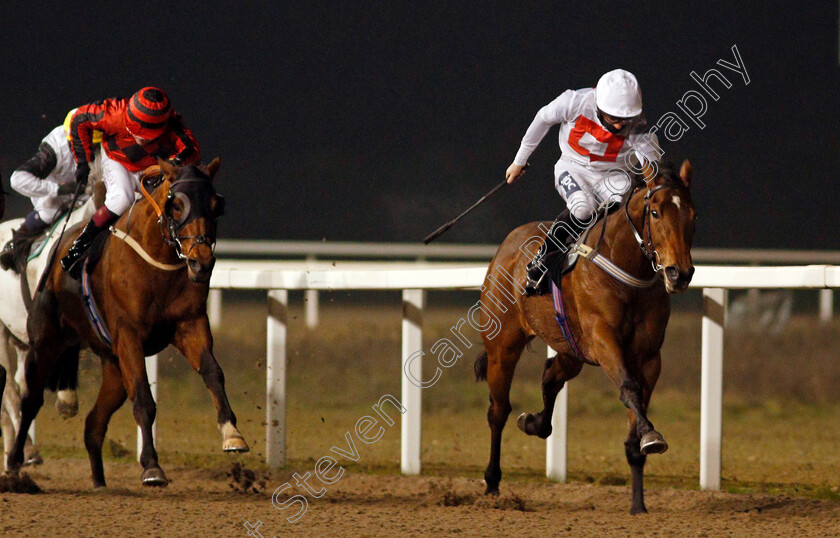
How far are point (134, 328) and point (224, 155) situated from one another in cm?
954

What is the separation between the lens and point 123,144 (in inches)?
215

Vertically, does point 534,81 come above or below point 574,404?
above

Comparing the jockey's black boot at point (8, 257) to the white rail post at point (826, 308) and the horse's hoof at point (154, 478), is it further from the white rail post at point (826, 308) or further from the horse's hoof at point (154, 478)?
the white rail post at point (826, 308)

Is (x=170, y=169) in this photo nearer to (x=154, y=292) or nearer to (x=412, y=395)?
(x=154, y=292)

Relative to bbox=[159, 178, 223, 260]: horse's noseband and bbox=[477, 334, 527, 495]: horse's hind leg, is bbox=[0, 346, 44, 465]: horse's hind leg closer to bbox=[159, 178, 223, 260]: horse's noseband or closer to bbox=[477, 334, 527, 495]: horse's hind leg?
bbox=[159, 178, 223, 260]: horse's noseband

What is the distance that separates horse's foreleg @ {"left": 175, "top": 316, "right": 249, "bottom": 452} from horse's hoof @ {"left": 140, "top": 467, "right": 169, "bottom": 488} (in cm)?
31

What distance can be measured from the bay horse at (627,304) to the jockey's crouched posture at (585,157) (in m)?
0.14

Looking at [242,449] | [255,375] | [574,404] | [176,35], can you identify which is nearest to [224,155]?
[176,35]

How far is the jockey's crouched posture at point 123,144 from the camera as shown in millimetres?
5246

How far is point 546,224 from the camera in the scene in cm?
547

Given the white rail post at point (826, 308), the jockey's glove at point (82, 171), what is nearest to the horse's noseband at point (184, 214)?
the jockey's glove at point (82, 171)

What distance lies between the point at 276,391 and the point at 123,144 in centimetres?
161

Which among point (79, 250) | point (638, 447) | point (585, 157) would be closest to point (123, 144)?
point (79, 250)

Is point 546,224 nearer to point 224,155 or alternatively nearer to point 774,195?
point 774,195
